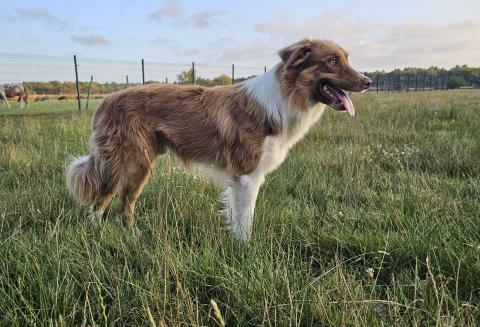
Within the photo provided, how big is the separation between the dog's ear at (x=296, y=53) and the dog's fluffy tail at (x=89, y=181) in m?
2.15

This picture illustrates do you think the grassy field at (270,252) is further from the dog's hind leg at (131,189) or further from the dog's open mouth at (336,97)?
the dog's open mouth at (336,97)

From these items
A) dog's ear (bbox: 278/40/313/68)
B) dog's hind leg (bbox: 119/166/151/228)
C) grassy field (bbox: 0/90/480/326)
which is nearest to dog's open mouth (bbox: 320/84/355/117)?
dog's ear (bbox: 278/40/313/68)

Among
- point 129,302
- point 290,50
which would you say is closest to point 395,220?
point 290,50

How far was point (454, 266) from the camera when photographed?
7.83 feet

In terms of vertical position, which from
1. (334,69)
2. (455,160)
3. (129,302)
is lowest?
(129,302)

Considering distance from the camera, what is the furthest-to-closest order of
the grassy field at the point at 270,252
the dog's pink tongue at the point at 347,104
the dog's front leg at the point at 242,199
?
the dog's pink tongue at the point at 347,104 → the dog's front leg at the point at 242,199 → the grassy field at the point at 270,252

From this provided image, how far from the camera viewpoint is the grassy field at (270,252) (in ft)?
6.38

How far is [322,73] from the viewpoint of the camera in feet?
12.5

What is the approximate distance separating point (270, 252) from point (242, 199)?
3.87 feet

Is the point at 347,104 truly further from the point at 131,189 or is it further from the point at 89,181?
the point at 89,181

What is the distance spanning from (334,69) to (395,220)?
161 cm

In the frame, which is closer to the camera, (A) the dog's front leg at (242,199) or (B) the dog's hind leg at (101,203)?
(A) the dog's front leg at (242,199)

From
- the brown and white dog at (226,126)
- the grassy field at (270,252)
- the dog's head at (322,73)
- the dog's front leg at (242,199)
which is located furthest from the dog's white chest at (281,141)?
the grassy field at (270,252)

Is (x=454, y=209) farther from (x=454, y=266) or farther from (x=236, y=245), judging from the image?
(x=236, y=245)
